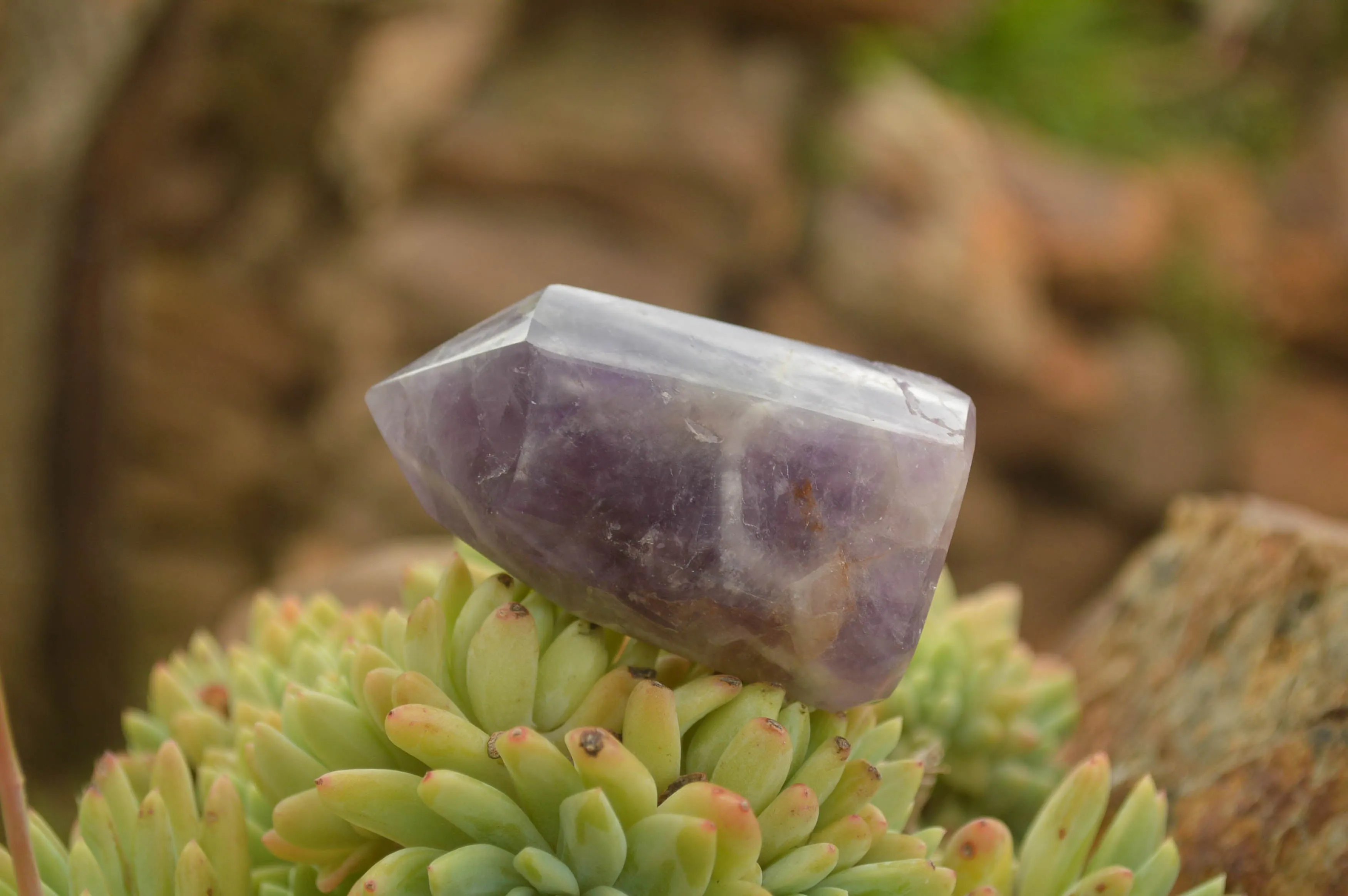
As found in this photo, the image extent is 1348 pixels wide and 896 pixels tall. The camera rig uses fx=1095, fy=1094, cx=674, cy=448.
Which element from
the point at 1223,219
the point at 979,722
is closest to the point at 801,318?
Answer: the point at 1223,219

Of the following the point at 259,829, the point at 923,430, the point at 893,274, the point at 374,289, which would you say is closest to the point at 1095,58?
the point at 893,274

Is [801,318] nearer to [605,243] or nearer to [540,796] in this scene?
[605,243]

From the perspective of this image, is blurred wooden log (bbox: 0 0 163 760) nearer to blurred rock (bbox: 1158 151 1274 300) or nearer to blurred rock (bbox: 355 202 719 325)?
blurred rock (bbox: 355 202 719 325)

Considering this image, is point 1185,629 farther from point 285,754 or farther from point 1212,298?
point 1212,298

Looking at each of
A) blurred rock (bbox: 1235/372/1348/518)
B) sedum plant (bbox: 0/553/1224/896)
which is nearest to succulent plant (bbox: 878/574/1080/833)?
sedum plant (bbox: 0/553/1224/896)

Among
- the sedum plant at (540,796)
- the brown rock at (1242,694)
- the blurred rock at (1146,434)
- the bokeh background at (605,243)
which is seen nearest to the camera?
the sedum plant at (540,796)

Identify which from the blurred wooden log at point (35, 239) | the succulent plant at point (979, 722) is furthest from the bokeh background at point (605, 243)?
the succulent plant at point (979, 722)

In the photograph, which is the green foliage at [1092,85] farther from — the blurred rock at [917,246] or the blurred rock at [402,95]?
the blurred rock at [402,95]
